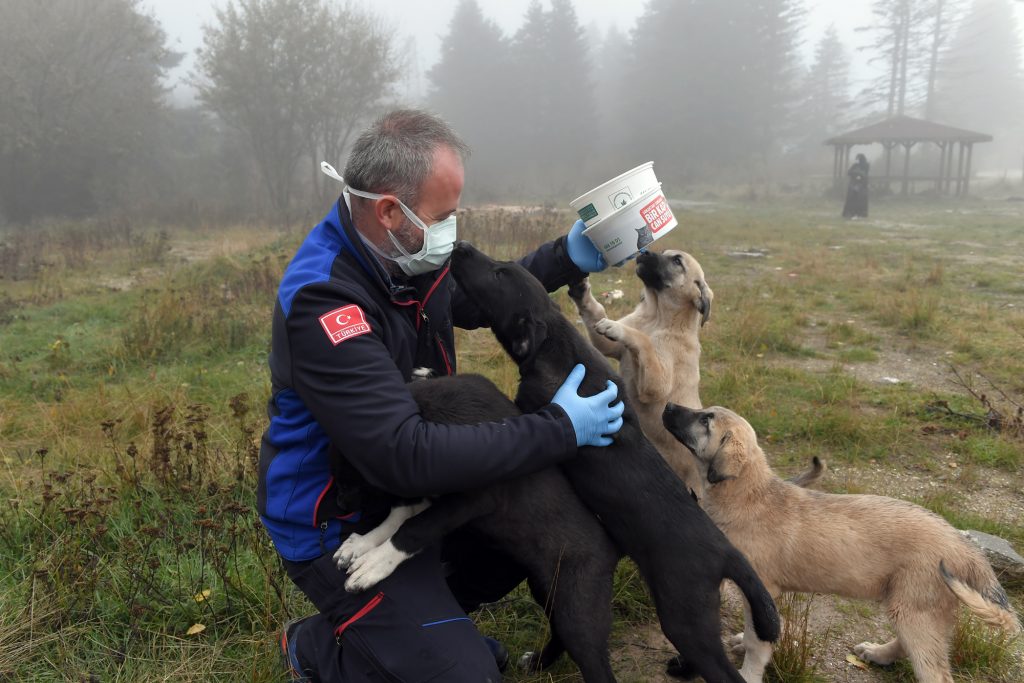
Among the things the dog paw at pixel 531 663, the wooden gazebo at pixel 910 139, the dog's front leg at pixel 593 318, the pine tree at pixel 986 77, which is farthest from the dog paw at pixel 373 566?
the pine tree at pixel 986 77

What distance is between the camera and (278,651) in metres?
2.99

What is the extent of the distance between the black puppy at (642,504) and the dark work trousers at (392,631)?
696 millimetres

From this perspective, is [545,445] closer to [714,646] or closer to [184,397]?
[714,646]

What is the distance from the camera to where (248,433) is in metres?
4.39

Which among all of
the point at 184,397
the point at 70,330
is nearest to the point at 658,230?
the point at 184,397

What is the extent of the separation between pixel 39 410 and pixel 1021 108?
296ft

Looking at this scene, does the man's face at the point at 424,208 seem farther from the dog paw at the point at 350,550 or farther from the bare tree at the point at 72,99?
the bare tree at the point at 72,99

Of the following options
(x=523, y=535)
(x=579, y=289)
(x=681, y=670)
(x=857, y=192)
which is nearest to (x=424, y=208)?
(x=523, y=535)

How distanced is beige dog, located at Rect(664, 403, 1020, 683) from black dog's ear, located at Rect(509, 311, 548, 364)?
88cm

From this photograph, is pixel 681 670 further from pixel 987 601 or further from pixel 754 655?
pixel 987 601

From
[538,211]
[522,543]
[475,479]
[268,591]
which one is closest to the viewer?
[475,479]

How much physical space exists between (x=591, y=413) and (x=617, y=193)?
1.49 metres

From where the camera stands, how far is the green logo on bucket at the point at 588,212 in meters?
3.83

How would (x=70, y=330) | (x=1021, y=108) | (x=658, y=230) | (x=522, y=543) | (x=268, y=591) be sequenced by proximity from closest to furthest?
(x=522, y=543)
(x=268, y=591)
(x=658, y=230)
(x=70, y=330)
(x=1021, y=108)
